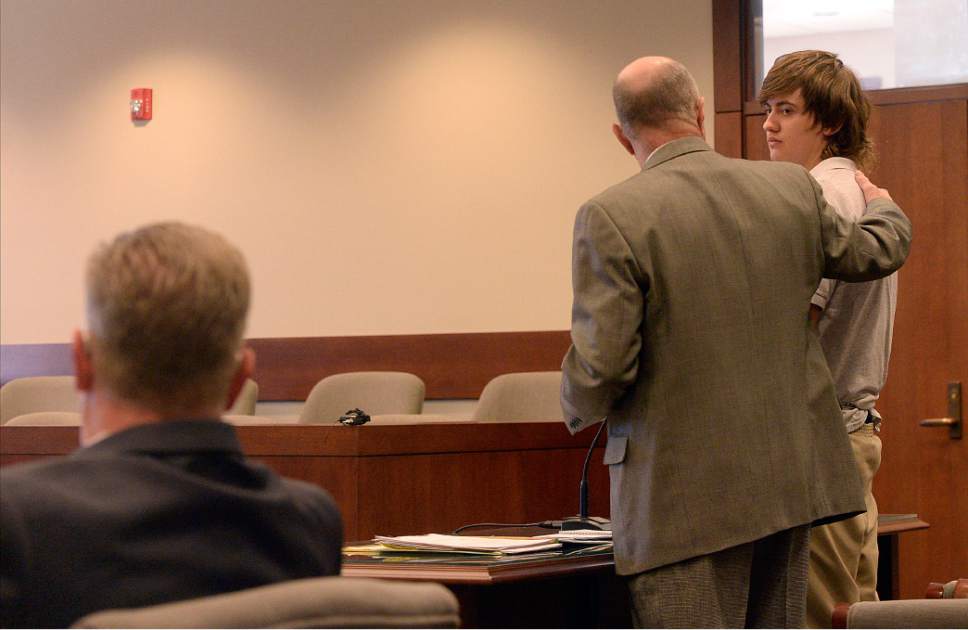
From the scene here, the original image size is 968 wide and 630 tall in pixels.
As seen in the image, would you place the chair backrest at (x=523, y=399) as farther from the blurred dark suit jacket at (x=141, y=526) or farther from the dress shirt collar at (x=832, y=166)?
the blurred dark suit jacket at (x=141, y=526)

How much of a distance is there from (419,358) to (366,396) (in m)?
0.97

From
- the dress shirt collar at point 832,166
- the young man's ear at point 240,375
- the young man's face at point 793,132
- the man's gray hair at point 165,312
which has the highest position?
the young man's face at point 793,132

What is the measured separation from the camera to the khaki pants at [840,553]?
7.69ft

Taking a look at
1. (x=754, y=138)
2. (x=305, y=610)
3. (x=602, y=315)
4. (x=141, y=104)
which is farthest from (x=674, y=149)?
(x=141, y=104)

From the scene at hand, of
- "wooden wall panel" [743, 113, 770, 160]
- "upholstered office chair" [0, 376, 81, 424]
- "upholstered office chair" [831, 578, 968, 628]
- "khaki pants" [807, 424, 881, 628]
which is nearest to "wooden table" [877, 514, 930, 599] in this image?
"khaki pants" [807, 424, 881, 628]

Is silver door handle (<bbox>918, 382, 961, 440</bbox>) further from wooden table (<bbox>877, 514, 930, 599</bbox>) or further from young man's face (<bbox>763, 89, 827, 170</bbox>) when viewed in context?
young man's face (<bbox>763, 89, 827, 170</bbox>)

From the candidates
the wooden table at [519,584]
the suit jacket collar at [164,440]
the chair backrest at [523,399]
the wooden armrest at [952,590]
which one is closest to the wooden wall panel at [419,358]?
the chair backrest at [523,399]

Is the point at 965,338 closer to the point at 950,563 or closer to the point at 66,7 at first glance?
the point at 950,563

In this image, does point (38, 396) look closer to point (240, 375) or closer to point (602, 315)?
point (602, 315)

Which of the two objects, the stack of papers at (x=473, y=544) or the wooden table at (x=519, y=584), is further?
the stack of papers at (x=473, y=544)

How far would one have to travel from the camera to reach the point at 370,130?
656cm

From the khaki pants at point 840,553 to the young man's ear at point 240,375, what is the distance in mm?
1462

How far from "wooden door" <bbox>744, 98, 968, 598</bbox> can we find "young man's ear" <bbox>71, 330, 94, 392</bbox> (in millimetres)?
4583

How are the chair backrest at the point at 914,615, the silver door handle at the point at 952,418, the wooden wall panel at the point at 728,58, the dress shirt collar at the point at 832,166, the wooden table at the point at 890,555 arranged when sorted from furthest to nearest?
the wooden wall panel at the point at 728,58, the silver door handle at the point at 952,418, the wooden table at the point at 890,555, the dress shirt collar at the point at 832,166, the chair backrest at the point at 914,615
